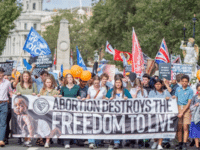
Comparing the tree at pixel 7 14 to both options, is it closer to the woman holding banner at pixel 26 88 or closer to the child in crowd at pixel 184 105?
the woman holding banner at pixel 26 88

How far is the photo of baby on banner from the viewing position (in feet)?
35.1

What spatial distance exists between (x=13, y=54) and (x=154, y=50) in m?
122

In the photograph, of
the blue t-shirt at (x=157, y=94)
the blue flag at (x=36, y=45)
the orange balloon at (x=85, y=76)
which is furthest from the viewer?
the blue flag at (x=36, y=45)

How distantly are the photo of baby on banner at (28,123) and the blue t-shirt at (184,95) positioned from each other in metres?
2.74

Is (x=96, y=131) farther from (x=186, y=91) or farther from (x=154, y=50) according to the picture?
(x=154, y=50)

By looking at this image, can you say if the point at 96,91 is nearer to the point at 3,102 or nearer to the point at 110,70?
the point at 3,102

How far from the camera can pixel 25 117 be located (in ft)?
35.4

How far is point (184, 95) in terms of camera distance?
10.6 meters

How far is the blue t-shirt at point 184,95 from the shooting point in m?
10.5

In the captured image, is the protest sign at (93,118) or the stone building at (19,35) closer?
the protest sign at (93,118)

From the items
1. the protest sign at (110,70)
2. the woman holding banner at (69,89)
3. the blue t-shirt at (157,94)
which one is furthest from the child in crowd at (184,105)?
the protest sign at (110,70)

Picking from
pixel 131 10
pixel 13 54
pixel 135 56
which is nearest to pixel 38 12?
pixel 13 54

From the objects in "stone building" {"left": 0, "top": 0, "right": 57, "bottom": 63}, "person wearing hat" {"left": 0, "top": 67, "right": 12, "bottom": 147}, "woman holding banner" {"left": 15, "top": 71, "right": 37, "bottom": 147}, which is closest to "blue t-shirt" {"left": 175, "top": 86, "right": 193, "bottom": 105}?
"woman holding banner" {"left": 15, "top": 71, "right": 37, "bottom": 147}

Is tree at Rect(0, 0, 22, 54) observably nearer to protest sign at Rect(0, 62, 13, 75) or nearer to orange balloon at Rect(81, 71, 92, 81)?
protest sign at Rect(0, 62, 13, 75)
